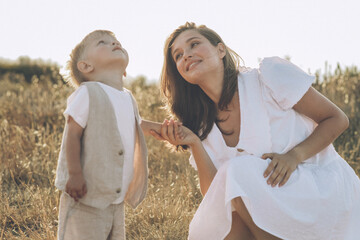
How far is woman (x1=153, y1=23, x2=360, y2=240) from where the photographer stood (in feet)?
7.58

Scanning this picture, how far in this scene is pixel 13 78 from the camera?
10.2 meters

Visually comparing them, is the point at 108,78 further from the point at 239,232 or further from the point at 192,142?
the point at 239,232

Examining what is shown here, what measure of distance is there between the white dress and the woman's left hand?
32 millimetres

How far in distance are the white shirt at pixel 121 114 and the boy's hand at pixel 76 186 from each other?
7.3 inches

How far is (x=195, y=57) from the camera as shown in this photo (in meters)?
→ 2.71

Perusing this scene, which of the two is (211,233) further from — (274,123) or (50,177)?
(50,177)

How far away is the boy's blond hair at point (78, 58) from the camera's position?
87.5 inches

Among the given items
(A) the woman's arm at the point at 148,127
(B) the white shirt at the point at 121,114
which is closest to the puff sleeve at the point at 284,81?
→ (A) the woman's arm at the point at 148,127

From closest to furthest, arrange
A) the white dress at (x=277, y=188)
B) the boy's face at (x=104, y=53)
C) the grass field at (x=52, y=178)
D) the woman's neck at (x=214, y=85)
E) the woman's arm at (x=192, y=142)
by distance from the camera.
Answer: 1. the boy's face at (x=104, y=53)
2. the white dress at (x=277, y=188)
3. the woman's arm at (x=192, y=142)
4. the woman's neck at (x=214, y=85)
5. the grass field at (x=52, y=178)

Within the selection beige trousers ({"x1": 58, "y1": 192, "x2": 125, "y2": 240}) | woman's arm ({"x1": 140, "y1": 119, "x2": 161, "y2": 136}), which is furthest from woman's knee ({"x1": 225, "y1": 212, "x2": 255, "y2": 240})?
beige trousers ({"x1": 58, "y1": 192, "x2": 125, "y2": 240})

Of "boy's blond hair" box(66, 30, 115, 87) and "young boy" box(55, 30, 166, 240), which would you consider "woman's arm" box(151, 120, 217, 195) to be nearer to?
"young boy" box(55, 30, 166, 240)

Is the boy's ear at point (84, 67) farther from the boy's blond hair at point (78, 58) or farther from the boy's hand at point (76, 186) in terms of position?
the boy's hand at point (76, 186)

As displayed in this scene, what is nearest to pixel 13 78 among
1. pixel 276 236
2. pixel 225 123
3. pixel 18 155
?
pixel 18 155

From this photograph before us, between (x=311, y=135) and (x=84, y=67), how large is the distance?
4.38 feet
